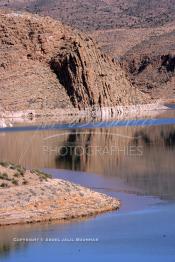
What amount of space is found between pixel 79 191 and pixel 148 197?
11.7 feet

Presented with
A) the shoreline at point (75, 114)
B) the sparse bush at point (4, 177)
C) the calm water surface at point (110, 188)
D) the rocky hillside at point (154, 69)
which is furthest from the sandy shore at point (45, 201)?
the rocky hillside at point (154, 69)

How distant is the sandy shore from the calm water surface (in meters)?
0.59

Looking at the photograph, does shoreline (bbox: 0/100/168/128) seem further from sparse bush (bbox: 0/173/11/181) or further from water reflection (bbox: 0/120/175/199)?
sparse bush (bbox: 0/173/11/181)

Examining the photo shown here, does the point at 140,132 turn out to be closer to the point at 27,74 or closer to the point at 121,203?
the point at 121,203

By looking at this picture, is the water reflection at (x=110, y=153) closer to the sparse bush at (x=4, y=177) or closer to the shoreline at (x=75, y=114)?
the sparse bush at (x=4, y=177)

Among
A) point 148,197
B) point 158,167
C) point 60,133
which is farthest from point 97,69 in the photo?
point 148,197

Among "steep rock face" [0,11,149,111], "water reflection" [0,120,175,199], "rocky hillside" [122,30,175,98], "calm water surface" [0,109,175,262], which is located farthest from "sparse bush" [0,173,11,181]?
"rocky hillside" [122,30,175,98]

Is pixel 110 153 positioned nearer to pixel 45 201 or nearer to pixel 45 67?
pixel 45 201

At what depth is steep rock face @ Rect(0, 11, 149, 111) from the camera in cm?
11100

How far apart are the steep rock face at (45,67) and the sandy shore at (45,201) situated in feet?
262

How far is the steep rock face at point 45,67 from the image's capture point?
11100 centimetres

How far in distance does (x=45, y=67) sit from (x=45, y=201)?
8759cm

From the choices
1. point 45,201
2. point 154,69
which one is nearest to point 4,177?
point 45,201

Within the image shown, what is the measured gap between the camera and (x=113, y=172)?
136 ft
